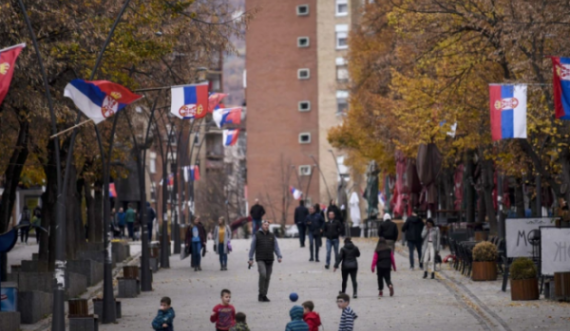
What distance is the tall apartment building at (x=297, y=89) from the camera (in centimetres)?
10194

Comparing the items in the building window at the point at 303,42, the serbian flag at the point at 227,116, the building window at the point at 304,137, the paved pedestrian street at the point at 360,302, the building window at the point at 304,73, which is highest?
the building window at the point at 303,42

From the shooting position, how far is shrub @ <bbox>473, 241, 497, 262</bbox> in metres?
32.1

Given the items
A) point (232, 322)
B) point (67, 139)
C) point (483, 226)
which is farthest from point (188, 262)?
point (232, 322)

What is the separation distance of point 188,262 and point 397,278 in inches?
491

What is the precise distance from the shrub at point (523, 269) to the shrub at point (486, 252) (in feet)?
17.4

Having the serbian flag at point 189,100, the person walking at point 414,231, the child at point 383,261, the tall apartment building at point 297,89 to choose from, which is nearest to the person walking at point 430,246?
the person walking at point 414,231

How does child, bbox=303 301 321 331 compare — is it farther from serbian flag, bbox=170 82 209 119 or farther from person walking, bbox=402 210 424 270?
person walking, bbox=402 210 424 270

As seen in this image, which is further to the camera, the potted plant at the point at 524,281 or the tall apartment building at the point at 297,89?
the tall apartment building at the point at 297,89

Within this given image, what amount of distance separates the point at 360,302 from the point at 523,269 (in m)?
3.69

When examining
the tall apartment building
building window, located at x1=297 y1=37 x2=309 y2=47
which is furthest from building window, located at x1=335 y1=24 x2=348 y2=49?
building window, located at x1=297 y1=37 x2=309 y2=47

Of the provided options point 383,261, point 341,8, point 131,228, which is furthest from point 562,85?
point 341,8

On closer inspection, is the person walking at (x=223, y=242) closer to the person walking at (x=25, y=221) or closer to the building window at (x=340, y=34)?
the person walking at (x=25, y=221)

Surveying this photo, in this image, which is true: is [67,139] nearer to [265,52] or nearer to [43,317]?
[43,317]

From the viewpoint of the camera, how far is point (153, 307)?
2775 cm
